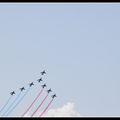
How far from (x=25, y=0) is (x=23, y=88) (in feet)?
213

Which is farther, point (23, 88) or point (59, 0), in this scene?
point (23, 88)

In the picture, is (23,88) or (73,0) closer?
(73,0)

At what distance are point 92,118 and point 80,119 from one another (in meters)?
0.30

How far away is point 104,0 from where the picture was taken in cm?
715

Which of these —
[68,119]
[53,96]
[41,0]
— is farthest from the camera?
[53,96]

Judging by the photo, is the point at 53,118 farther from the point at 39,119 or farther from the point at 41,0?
the point at 41,0

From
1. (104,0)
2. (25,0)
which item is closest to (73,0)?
(104,0)

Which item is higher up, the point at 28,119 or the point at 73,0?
the point at 73,0

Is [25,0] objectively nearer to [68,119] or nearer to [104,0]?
[104,0]

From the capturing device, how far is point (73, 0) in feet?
23.1

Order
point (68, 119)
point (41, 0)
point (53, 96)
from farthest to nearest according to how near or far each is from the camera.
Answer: point (53, 96), point (41, 0), point (68, 119)

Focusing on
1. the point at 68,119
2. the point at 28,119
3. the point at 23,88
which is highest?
the point at 23,88

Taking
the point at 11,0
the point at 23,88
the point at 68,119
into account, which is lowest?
the point at 68,119

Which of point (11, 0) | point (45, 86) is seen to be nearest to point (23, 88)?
point (45, 86)
